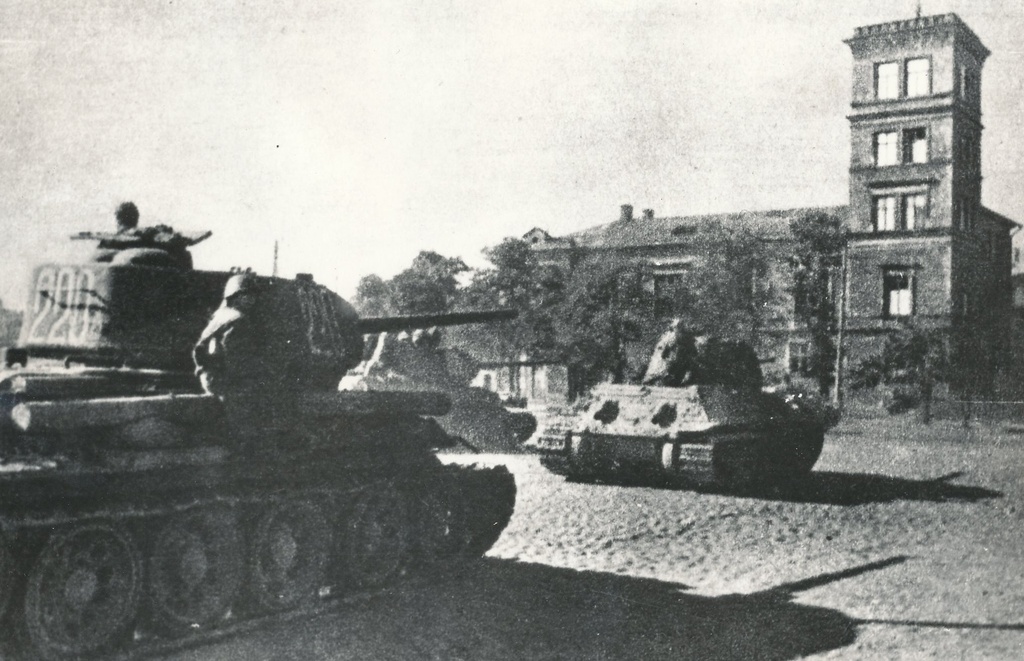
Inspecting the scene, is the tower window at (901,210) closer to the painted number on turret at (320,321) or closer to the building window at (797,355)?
the building window at (797,355)

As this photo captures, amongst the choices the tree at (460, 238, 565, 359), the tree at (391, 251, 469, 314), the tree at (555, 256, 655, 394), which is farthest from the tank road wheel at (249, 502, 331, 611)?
the tree at (555, 256, 655, 394)

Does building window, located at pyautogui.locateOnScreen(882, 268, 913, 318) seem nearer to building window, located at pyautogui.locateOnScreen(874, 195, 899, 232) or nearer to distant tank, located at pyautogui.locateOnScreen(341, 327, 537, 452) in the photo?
building window, located at pyautogui.locateOnScreen(874, 195, 899, 232)

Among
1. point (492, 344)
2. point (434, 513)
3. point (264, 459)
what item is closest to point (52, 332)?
point (264, 459)

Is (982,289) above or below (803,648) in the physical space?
above

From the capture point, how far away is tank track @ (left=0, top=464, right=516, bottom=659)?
5562 mm

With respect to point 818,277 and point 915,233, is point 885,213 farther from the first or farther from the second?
point 818,277

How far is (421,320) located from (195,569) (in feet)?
11.7

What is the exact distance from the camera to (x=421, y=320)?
9383 millimetres

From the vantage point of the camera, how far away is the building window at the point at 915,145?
3067 centimetres

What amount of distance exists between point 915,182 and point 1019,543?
1132 inches

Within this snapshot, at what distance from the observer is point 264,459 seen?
684 centimetres

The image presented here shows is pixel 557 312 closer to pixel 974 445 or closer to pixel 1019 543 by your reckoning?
pixel 974 445

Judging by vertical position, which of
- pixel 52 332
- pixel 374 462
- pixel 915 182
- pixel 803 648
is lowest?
pixel 803 648

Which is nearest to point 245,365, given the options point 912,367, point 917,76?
point 917,76
